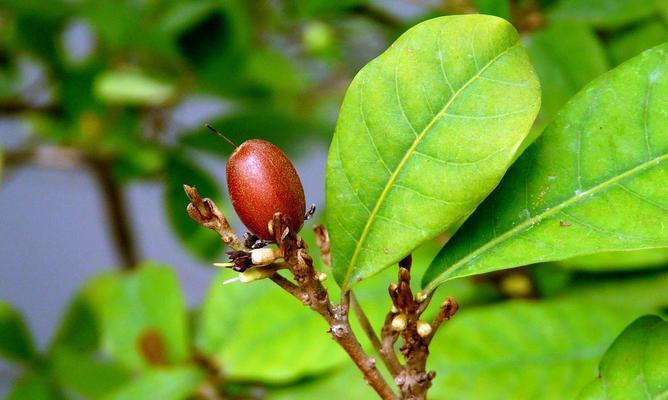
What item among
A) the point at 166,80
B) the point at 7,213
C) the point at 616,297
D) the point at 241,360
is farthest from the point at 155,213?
the point at 616,297

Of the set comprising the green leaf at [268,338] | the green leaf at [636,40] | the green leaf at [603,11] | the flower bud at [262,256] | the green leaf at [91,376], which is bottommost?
the green leaf at [91,376]

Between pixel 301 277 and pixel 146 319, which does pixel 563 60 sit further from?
pixel 146 319

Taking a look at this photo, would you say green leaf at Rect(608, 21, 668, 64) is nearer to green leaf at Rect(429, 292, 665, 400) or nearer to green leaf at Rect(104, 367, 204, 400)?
green leaf at Rect(429, 292, 665, 400)

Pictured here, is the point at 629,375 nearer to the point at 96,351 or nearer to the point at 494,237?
the point at 494,237

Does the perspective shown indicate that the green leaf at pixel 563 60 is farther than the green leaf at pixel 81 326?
No

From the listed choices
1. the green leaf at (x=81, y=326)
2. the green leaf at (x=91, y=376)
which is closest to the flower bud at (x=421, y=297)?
the green leaf at (x=91, y=376)

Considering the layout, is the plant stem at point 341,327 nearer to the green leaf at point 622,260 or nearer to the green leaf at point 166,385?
the green leaf at point 622,260

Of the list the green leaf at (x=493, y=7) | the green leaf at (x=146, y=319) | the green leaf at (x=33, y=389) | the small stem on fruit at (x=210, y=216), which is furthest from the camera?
the green leaf at (x=33, y=389)

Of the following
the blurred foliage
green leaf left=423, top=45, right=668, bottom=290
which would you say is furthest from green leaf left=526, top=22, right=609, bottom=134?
green leaf left=423, top=45, right=668, bottom=290

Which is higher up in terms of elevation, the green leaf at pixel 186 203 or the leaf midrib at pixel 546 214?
the leaf midrib at pixel 546 214
